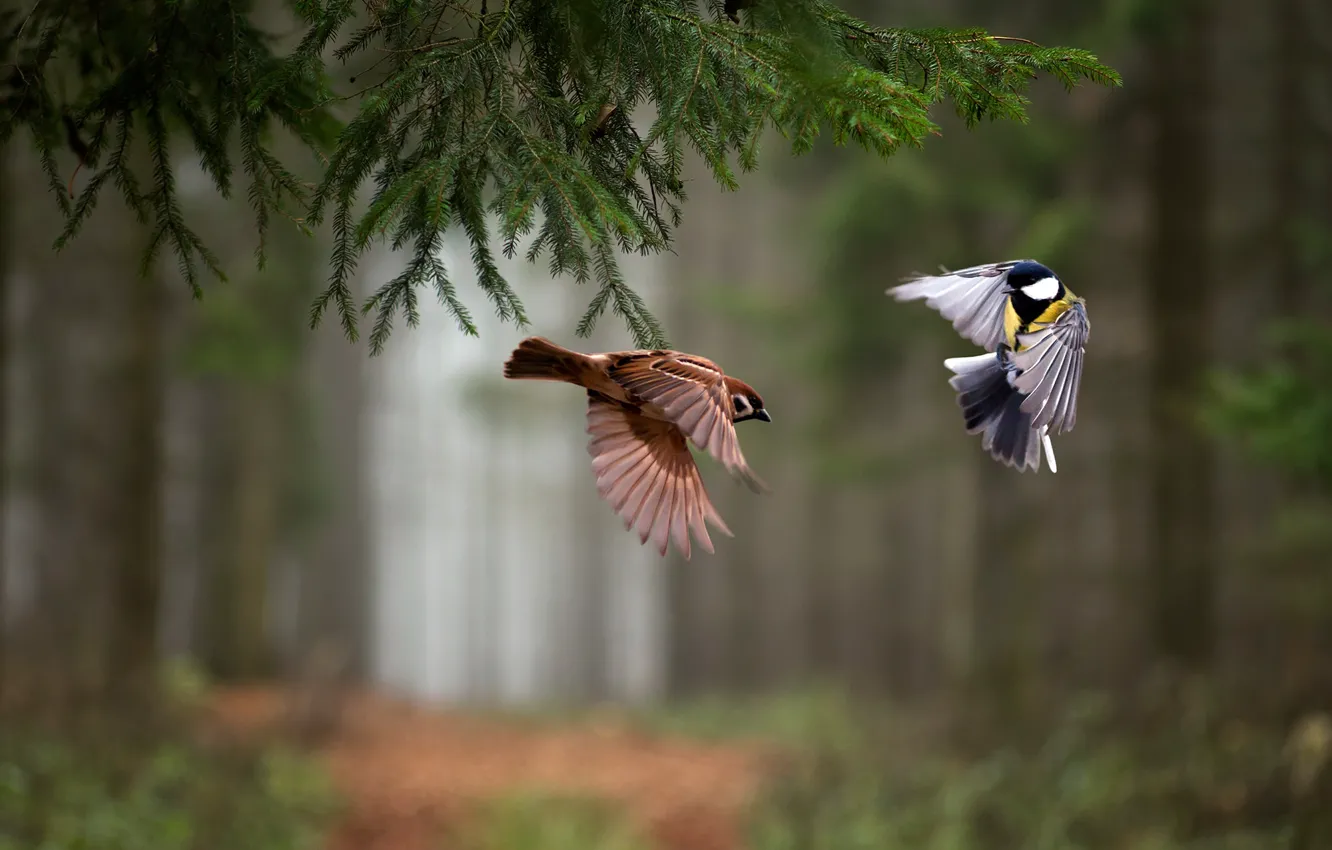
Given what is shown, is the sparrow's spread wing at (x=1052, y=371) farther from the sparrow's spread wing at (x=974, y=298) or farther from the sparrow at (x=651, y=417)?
the sparrow at (x=651, y=417)

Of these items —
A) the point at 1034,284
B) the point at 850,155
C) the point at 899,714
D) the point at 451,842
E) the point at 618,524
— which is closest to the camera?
the point at 1034,284

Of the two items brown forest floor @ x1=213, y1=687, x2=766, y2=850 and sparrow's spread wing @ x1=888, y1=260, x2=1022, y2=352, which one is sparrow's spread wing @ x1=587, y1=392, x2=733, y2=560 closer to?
sparrow's spread wing @ x1=888, y1=260, x2=1022, y2=352

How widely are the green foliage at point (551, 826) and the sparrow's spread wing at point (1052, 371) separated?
6.31m

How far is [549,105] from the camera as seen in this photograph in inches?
103

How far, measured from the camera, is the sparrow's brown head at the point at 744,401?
2291 millimetres

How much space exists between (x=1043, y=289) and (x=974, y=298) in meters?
0.17

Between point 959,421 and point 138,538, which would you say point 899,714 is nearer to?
point 959,421

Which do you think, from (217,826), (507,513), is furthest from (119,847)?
(507,513)

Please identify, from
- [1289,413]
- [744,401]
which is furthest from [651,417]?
[1289,413]

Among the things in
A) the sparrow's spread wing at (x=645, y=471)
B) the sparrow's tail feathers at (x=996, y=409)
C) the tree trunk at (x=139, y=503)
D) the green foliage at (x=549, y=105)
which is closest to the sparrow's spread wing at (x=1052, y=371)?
the sparrow's tail feathers at (x=996, y=409)

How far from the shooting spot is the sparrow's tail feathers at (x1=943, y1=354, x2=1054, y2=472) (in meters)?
2.43

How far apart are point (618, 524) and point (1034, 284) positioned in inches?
931

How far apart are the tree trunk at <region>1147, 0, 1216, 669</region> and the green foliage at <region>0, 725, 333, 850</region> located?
6.38 m

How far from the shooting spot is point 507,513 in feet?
108
